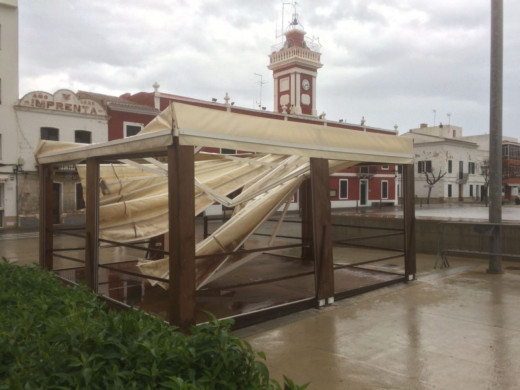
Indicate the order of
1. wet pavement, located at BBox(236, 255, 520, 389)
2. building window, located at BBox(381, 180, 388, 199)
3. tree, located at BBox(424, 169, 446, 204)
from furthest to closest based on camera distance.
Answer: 1. tree, located at BBox(424, 169, 446, 204)
2. building window, located at BBox(381, 180, 388, 199)
3. wet pavement, located at BBox(236, 255, 520, 389)

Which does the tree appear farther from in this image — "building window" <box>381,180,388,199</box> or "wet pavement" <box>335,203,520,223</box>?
"wet pavement" <box>335,203,520,223</box>

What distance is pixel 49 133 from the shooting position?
75.3 ft

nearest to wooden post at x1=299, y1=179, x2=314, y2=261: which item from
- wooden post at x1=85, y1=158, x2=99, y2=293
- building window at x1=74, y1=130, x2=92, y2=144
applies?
wooden post at x1=85, y1=158, x2=99, y2=293

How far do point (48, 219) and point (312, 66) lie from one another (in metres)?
36.8

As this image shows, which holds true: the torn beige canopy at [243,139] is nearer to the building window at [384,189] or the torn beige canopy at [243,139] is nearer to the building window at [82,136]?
the building window at [82,136]

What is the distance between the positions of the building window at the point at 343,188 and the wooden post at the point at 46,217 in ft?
105

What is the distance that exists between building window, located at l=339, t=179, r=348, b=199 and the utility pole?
2951 cm

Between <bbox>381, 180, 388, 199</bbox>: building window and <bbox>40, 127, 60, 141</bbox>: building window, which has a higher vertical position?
<bbox>40, 127, 60, 141</bbox>: building window

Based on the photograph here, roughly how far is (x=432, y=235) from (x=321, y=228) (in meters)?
6.44

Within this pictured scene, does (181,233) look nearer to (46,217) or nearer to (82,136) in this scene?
(46,217)

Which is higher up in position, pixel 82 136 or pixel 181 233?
pixel 82 136

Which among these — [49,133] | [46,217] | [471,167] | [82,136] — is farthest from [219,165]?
[471,167]

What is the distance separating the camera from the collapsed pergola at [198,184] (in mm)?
4453

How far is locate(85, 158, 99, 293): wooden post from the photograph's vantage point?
589 cm
